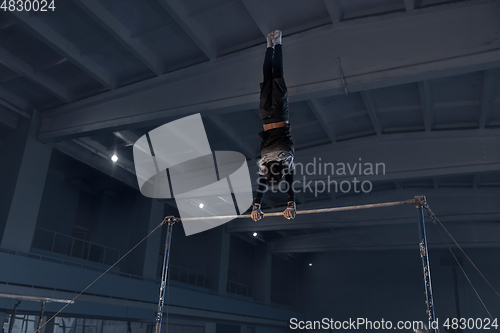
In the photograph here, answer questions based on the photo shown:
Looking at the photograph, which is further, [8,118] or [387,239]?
[387,239]

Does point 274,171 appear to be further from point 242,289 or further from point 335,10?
point 242,289

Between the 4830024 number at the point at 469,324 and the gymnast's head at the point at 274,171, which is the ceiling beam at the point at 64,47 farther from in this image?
the 4830024 number at the point at 469,324

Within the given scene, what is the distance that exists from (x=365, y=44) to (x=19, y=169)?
8.28 metres

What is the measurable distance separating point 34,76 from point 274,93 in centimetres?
627

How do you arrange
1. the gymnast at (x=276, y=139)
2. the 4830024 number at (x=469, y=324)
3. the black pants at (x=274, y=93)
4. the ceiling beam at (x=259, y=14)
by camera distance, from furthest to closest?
1. the 4830024 number at (x=469, y=324)
2. the ceiling beam at (x=259, y=14)
3. the black pants at (x=274, y=93)
4. the gymnast at (x=276, y=139)

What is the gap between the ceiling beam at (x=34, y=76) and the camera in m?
8.26

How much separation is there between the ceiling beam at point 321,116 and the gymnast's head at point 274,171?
14.5 feet

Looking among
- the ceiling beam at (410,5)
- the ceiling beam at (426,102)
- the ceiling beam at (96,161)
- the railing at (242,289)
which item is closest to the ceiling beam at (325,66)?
the ceiling beam at (410,5)

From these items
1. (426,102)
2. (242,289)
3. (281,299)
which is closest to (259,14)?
(426,102)

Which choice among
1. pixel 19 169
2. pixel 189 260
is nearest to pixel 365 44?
pixel 19 169

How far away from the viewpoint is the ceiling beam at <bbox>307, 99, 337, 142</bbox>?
9.62 m

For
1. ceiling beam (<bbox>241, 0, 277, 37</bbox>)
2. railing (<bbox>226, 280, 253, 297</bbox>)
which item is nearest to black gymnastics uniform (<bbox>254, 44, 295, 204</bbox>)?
ceiling beam (<bbox>241, 0, 277, 37</bbox>)

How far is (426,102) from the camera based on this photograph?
941 centimetres

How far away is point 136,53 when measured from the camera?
26.2 feet
